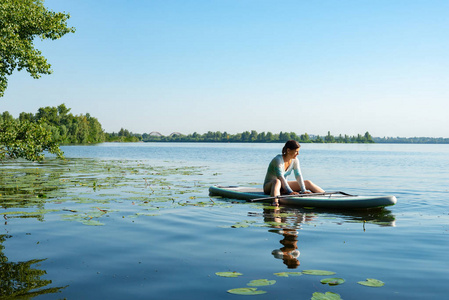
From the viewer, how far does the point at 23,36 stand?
13203 mm

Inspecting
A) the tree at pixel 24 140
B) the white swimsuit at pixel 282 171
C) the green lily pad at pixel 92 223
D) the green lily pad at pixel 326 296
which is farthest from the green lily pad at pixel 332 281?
the tree at pixel 24 140

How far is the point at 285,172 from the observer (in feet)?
31.5

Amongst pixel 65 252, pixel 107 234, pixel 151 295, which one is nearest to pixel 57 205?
pixel 107 234

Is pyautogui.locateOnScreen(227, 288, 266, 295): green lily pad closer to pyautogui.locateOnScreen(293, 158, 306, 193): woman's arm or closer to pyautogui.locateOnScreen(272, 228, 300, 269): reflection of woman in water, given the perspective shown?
pyautogui.locateOnScreen(272, 228, 300, 269): reflection of woman in water

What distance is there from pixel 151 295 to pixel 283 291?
131cm

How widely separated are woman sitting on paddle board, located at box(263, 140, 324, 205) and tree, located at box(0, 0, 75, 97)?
862cm

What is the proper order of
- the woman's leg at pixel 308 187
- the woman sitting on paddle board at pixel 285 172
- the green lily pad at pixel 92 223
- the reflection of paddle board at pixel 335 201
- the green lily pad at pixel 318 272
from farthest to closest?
the woman's leg at pixel 308 187, the woman sitting on paddle board at pixel 285 172, the reflection of paddle board at pixel 335 201, the green lily pad at pixel 92 223, the green lily pad at pixel 318 272

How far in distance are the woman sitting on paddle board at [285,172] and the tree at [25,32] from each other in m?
8.62

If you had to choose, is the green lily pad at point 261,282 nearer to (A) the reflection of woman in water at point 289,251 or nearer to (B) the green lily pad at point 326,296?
(B) the green lily pad at point 326,296

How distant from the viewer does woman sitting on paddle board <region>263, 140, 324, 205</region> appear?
30.0 ft

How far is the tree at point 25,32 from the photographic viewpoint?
1186cm

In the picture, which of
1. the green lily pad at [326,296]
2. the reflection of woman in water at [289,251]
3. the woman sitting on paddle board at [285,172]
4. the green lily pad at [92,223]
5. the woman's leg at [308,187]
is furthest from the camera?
the woman's leg at [308,187]

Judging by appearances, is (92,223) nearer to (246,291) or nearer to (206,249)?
(206,249)

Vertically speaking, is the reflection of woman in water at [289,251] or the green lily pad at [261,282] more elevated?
the green lily pad at [261,282]
